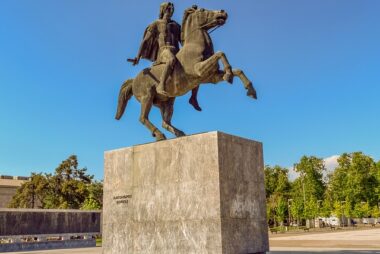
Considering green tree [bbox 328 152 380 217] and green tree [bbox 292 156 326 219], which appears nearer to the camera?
green tree [bbox 328 152 380 217]

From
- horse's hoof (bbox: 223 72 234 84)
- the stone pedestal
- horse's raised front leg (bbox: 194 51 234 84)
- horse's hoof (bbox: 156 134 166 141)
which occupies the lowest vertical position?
the stone pedestal

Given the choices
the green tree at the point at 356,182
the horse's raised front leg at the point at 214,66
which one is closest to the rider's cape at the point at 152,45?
the horse's raised front leg at the point at 214,66

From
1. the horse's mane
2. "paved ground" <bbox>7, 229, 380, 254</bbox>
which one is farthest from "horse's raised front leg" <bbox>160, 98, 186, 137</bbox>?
"paved ground" <bbox>7, 229, 380, 254</bbox>

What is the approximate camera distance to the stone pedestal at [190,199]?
9.31 metres

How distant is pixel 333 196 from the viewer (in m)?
74.5

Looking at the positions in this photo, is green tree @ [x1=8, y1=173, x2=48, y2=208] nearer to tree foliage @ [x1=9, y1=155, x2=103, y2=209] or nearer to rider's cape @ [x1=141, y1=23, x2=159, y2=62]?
tree foliage @ [x1=9, y1=155, x2=103, y2=209]

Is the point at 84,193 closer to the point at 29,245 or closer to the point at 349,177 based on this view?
the point at 29,245

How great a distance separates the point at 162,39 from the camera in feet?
40.3

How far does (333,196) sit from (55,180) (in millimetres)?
50277

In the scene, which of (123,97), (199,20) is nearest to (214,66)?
(199,20)

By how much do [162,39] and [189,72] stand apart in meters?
1.89

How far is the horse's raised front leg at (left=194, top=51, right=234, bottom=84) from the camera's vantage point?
33.9ft

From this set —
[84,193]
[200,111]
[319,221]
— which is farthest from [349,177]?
[200,111]

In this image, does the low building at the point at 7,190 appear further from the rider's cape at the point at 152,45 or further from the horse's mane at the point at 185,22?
the horse's mane at the point at 185,22
